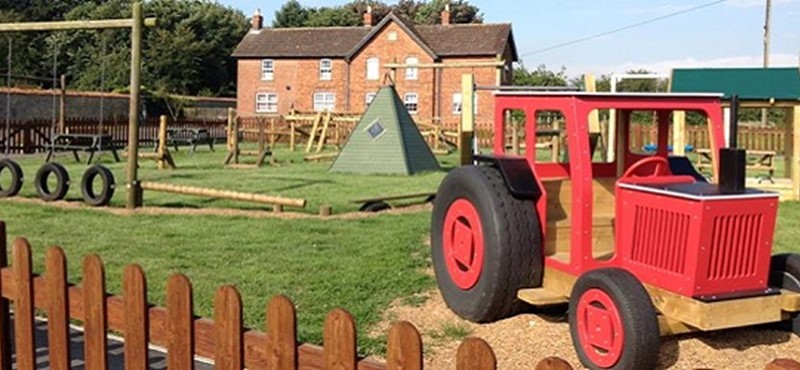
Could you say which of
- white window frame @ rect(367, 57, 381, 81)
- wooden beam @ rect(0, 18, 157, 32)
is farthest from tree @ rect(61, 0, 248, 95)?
wooden beam @ rect(0, 18, 157, 32)

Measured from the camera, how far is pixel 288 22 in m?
94.6

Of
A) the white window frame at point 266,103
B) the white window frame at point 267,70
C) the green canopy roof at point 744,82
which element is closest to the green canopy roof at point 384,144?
the green canopy roof at point 744,82

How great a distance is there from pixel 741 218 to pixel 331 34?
53877 millimetres

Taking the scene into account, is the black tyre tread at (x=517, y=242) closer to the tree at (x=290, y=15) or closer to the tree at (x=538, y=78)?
the tree at (x=538, y=78)

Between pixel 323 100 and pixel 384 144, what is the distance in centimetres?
3541

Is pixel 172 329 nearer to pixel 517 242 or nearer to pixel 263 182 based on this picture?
pixel 517 242

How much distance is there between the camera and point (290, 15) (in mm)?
94250

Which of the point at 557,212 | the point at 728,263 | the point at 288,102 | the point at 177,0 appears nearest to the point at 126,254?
the point at 557,212

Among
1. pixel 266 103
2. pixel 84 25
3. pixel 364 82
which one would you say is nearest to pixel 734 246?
pixel 84 25

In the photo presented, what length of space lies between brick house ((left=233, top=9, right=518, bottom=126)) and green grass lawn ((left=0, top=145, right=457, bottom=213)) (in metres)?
27.1

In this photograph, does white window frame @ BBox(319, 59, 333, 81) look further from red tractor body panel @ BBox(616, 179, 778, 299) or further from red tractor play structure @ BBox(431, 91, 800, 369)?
red tractor body panel @ BBox(616, 179, 778, 299)

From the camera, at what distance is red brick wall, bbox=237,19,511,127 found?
172ft

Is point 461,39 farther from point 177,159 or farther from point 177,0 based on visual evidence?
point 177,0

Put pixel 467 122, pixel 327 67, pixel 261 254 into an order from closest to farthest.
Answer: pixel 261 254 → pixel 467 122 → pixel 327 67
